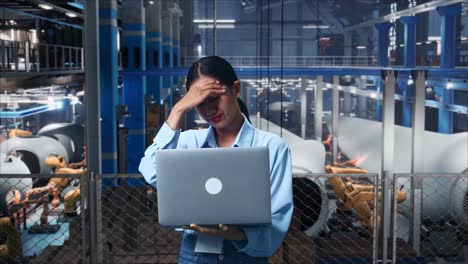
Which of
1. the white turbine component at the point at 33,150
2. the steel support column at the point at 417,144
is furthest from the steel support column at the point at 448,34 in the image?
the white turbine component at the point at 33,150

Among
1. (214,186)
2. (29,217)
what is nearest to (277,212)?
(214,186)

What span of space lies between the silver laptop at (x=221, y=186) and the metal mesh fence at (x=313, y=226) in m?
1.68

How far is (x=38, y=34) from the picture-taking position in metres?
14.8

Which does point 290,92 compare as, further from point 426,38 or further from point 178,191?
point 178,191

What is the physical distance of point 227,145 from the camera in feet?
5.43

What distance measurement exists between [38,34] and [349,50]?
1547 centimetres

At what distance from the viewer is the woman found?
149 centimetres

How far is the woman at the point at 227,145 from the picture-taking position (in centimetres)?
149

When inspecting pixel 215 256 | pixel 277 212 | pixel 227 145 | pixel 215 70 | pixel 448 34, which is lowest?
pixel 215 256

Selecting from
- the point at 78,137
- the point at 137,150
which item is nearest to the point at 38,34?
the point at 78,137

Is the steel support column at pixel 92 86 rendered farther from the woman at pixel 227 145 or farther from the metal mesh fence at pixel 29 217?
the woman at pixel 227 145

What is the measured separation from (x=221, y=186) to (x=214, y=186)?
0.02m

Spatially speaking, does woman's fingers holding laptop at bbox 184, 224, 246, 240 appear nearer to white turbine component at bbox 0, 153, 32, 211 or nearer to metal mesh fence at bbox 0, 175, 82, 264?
metal mesh fence at bbox 0, 175, 82, 264

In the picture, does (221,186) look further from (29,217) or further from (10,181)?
(29,217)
